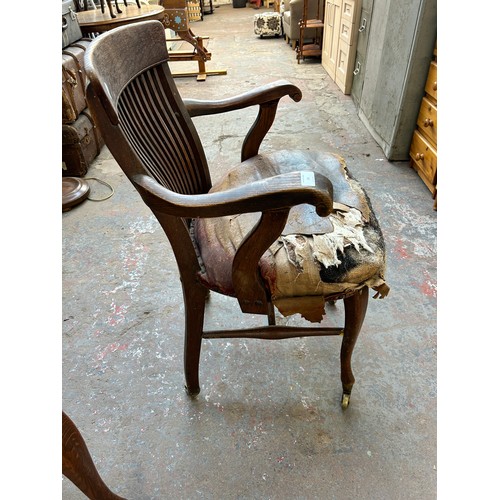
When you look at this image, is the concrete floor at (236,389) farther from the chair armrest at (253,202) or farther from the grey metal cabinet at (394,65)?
the grey metal cabinet at (394,65)

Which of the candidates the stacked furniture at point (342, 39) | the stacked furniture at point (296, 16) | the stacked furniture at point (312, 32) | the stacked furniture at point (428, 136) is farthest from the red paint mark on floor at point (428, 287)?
the stacked furniture at point (296, 16)

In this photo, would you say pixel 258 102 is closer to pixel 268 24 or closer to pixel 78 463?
pixel 78 463

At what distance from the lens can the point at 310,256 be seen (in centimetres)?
87

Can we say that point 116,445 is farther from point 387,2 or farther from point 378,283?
point 387,2

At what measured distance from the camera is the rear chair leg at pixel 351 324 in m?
0.95

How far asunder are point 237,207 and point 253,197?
4cm

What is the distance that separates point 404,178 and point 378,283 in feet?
5.39

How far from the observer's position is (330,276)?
86 centimetres

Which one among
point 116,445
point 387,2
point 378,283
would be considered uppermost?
point 387,2

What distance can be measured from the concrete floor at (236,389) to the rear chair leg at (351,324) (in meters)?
0.13

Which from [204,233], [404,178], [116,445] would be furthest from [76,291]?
[404,178]

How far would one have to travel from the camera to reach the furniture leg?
2.18 feet

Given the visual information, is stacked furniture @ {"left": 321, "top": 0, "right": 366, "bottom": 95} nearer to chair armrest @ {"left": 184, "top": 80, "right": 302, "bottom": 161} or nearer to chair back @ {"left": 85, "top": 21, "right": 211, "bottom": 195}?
chair armrest @ {"left": 184, "top": 80, "right": 302, "bottom": 161}

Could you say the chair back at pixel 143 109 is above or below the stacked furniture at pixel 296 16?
above
